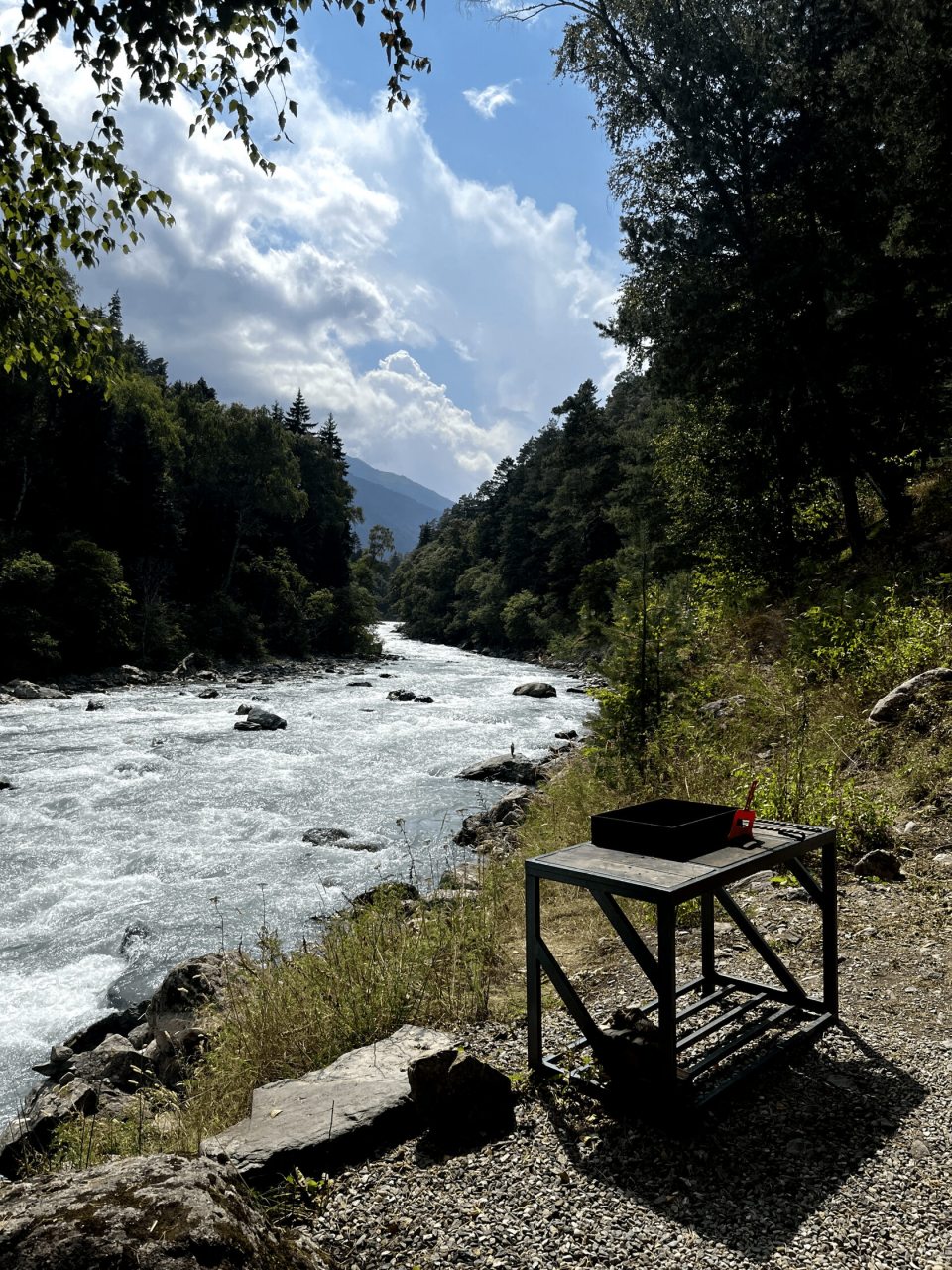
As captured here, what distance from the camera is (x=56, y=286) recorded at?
15.0 ft

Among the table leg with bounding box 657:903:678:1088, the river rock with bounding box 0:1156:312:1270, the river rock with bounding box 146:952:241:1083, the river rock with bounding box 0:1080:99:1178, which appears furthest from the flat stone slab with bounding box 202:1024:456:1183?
the river rock with bounding box 146:952:241:1083

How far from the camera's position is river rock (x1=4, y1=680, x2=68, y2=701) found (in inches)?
1007

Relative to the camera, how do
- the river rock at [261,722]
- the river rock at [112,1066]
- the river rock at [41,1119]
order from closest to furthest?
the river rock at [41,1119] → the river rock at [112,1066] → the river rock at [261,722]

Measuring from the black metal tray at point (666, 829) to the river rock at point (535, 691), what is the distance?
2405 centimetres

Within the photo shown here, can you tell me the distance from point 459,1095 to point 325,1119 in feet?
1.69

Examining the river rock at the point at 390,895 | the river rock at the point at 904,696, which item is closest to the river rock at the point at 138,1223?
the river rock at the point at 390,895

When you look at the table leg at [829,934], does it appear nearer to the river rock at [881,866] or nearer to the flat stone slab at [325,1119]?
the flat stone slab at [325,1119]

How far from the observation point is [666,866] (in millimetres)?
3346

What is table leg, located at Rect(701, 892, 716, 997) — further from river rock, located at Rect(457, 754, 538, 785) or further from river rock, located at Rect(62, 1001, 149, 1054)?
river rock, located at Rect(457, 754, 538, 785)

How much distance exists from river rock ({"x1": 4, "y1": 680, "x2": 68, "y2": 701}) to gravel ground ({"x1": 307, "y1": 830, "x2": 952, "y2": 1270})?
25755 mm

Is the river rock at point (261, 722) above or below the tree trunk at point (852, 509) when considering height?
below

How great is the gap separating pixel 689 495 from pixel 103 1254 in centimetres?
1915

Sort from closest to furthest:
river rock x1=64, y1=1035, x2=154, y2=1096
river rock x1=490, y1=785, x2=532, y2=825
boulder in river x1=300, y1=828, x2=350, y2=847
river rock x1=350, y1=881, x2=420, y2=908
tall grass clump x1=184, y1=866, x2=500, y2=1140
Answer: tall grass clump x1=184, y1=866, x2=500, y2=1140 < river rock x1=64, y1=1035, x2=154, y2=1096 < river rock x1=350, y1=881, x2=420, y2=908 < river rock x1=490, y1=785, x2=532, y2=825 < boulder in river x1=300, y1=828, x2=350, y2=847

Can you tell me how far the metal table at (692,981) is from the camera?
123 inches
